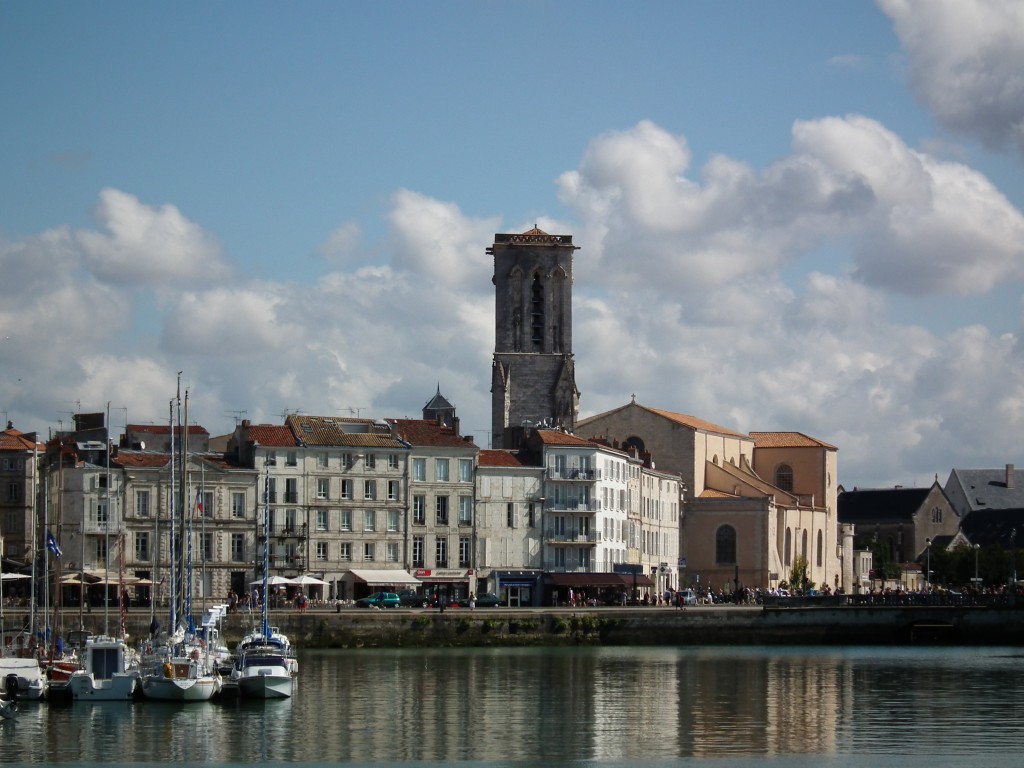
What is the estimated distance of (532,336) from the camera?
129 m

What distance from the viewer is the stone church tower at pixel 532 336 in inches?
5039

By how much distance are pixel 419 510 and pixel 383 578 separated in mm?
4993

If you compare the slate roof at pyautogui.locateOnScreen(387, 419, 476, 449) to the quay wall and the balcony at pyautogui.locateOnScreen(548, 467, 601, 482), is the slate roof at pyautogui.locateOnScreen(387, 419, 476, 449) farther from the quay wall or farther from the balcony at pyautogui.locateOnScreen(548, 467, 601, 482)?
the quay wall

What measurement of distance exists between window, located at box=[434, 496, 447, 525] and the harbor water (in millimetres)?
23676

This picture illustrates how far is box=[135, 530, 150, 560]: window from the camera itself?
315 feet

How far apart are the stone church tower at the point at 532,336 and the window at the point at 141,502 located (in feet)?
115

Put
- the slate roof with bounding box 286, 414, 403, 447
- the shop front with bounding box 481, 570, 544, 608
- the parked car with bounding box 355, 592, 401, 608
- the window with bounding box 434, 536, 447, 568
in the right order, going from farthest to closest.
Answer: the shop front with bounding box 481, 570, 544, 608, the window with bounding box 434, 536, 447, 568, the slate roof with bounding box 286, 414, 403, 447, the parked car with bounding box 355, 592, 401, 608

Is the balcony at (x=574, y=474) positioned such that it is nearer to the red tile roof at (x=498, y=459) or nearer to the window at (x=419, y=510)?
the red tile roof at (x=498, y=459)

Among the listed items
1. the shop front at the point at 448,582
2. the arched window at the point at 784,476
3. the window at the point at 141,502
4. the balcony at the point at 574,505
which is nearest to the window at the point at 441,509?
the shop front at the point at 448,582

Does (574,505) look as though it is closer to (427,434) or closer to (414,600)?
(427,434)

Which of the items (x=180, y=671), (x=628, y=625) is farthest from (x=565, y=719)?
(x=628, y=625)

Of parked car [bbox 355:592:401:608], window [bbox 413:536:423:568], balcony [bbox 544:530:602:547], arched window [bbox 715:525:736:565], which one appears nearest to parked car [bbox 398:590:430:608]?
parked car [bbox 355:592:401:608]

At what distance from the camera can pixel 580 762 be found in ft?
159

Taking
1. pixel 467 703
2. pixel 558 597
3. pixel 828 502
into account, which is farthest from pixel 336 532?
pixel 828 502
